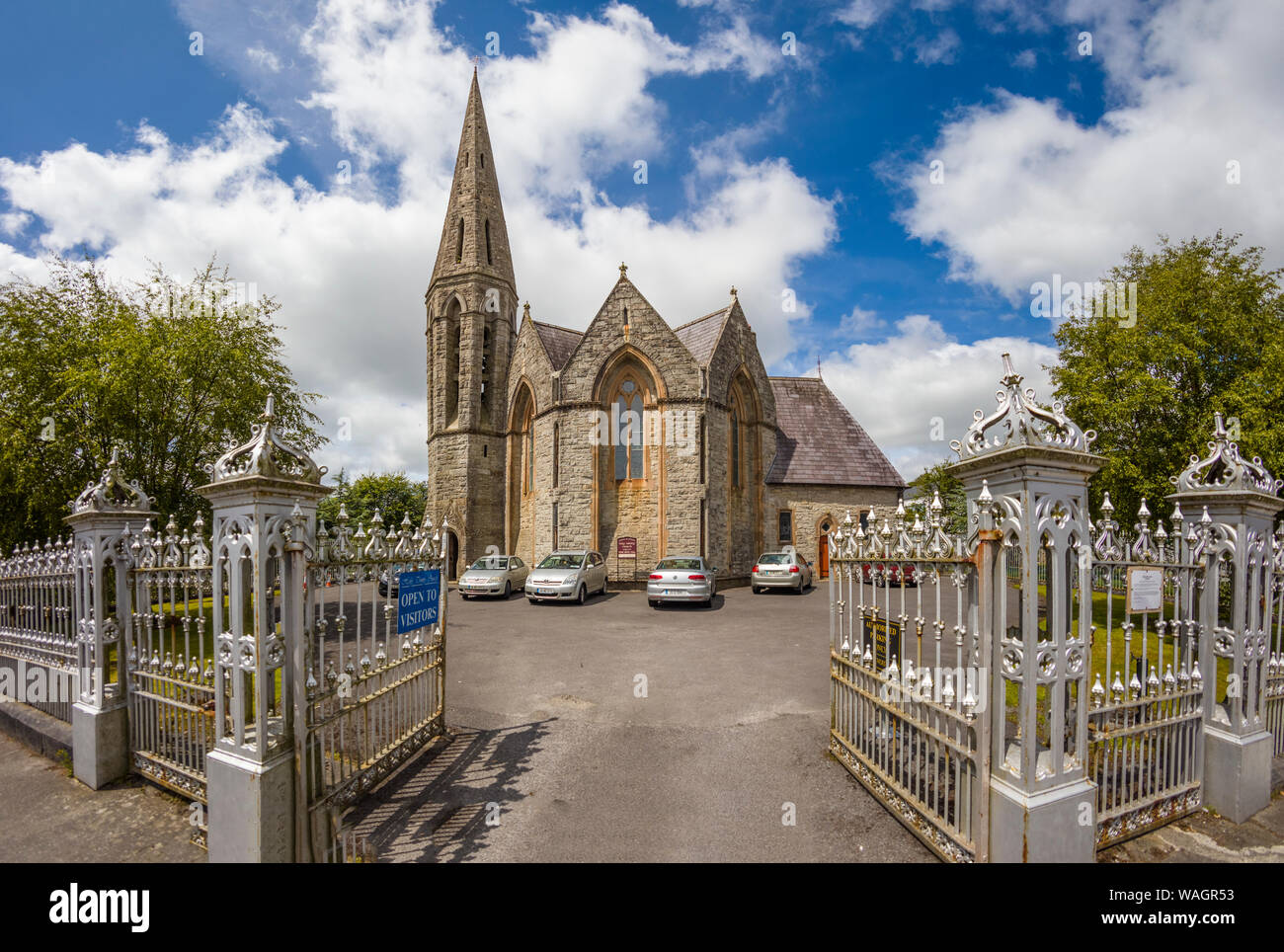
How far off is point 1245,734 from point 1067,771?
2473 mm

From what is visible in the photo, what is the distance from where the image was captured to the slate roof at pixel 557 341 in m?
24.6

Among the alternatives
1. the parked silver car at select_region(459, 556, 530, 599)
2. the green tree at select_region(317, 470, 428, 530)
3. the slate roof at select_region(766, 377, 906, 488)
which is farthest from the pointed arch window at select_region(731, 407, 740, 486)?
the green tree at select_region(317, 470, 428, 530)

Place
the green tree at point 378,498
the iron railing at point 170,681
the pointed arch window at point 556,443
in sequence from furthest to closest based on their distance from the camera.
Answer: the green tree at point 378,498 < the pointed arch window at point 556,443 < the iron railing at point 170,681

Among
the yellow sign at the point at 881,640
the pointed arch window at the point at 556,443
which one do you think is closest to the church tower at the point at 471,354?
the pointed arch window at the point at 556,443

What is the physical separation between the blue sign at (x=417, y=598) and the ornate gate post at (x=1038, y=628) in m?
4.62

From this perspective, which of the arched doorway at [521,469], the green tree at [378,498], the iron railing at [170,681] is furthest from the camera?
the green tree at [378,498]

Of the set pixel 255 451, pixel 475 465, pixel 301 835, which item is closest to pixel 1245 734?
pixel 301 835

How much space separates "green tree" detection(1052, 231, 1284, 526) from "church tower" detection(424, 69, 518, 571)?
21034 mm

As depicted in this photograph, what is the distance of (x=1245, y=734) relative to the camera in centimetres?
458

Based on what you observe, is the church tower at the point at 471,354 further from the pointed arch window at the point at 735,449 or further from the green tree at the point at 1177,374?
the green tree at the point at 1177,374

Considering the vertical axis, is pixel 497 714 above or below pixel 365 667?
below

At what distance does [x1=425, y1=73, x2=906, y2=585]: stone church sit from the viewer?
22.1 m

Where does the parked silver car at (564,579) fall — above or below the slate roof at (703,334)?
below
